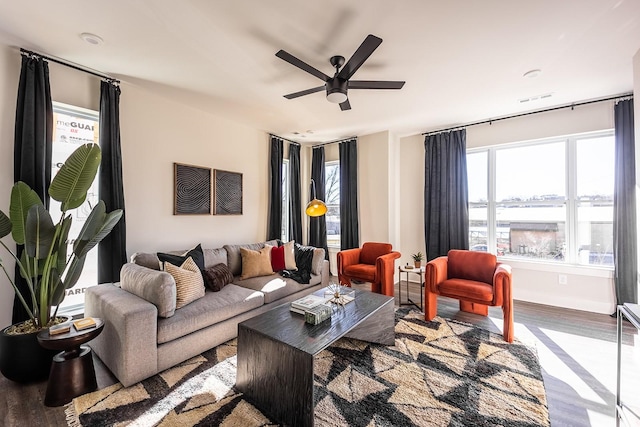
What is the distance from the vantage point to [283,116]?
397 centimetres

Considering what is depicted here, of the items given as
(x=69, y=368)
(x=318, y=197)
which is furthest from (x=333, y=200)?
(x=69, y=368)

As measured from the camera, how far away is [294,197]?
5250mm

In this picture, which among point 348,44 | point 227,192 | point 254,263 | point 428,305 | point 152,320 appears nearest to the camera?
point 152,320

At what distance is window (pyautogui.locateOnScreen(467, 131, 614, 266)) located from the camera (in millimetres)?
3523

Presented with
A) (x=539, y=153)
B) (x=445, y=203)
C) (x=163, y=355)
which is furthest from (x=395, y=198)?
(x=163, y=355)

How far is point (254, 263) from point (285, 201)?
1961 millimetres

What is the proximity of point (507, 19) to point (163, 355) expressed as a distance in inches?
144

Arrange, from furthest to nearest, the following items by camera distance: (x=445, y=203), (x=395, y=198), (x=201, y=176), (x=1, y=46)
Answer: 1. (x=395, y=198)
2. (x=445, y=203)
3. (x=201, y=176)
4. (x=1, y=46)

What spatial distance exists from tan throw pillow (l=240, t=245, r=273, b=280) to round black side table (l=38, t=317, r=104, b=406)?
166 cm

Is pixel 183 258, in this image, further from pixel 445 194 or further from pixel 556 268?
pixel 556 268

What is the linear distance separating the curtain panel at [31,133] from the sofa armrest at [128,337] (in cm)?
94

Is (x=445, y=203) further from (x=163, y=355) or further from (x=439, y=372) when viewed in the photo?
(x=163, y=355)

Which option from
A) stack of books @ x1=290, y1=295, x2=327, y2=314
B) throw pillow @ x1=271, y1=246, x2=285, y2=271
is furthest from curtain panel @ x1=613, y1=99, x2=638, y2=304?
throw pillow @ x1=271, y1=246, x2=285, y2=271

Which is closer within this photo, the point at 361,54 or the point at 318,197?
the point at 361,54
